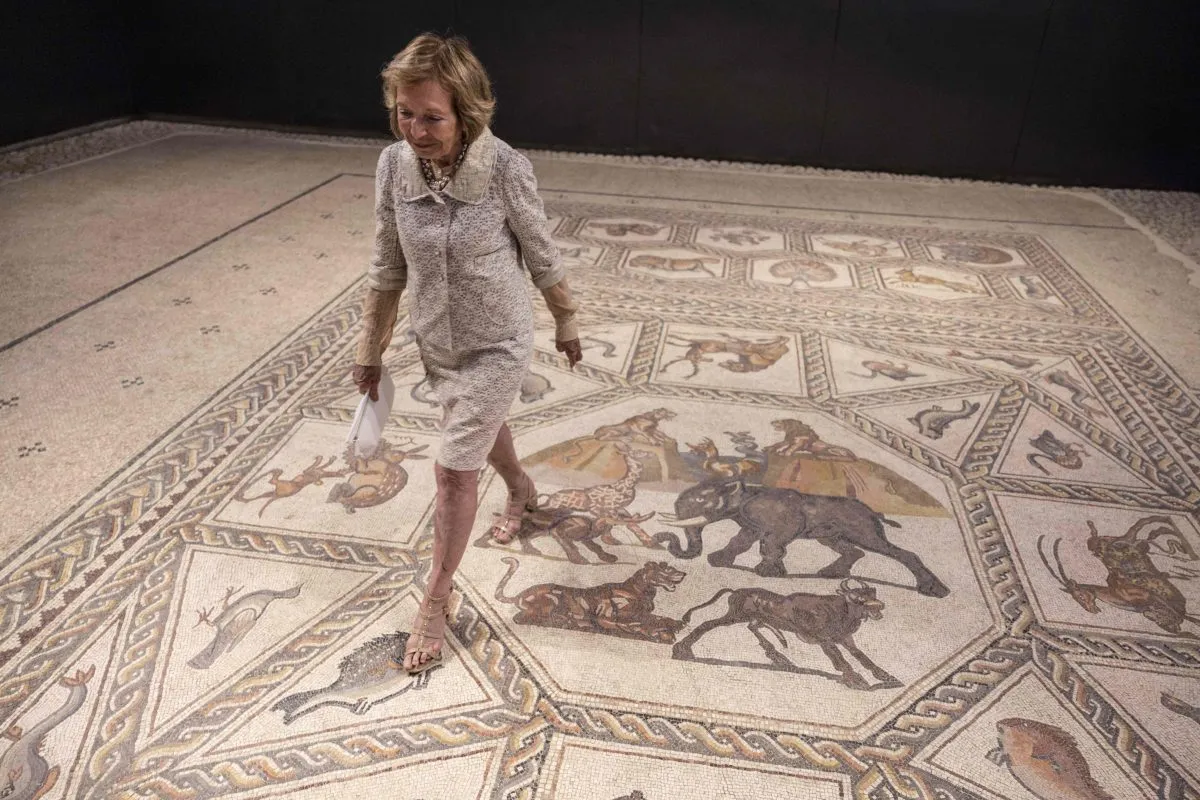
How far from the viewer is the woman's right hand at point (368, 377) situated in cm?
203

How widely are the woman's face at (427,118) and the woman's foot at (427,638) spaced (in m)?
1.07

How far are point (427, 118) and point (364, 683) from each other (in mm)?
1318

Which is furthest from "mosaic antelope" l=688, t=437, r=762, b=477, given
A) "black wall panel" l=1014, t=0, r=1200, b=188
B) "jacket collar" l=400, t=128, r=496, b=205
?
"black wall panel" l=1014, t=0, r=1200, b=188

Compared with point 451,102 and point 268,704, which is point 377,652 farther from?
→ point 451,102

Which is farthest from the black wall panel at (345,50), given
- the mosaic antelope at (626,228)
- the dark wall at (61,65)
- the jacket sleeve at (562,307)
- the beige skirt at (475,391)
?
the beige skirt at (475,391)

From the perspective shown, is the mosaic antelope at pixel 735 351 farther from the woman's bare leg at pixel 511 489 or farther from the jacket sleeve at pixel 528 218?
the jacket sleeve at pixel 528 218

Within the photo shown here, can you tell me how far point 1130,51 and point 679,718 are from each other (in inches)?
289

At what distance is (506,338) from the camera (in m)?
1.87

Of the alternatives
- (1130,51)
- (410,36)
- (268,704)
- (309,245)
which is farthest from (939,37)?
(268,704)

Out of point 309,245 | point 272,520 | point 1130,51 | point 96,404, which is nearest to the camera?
point 272,520

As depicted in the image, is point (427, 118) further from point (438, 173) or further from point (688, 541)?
point (688, 541)

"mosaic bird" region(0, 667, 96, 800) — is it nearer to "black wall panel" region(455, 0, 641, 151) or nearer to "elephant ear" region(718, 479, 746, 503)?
"elephant ear" region(718, 479, 746, 503)

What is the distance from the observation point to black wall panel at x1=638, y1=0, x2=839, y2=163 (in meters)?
7.19

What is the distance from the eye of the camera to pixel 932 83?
23.4ft
